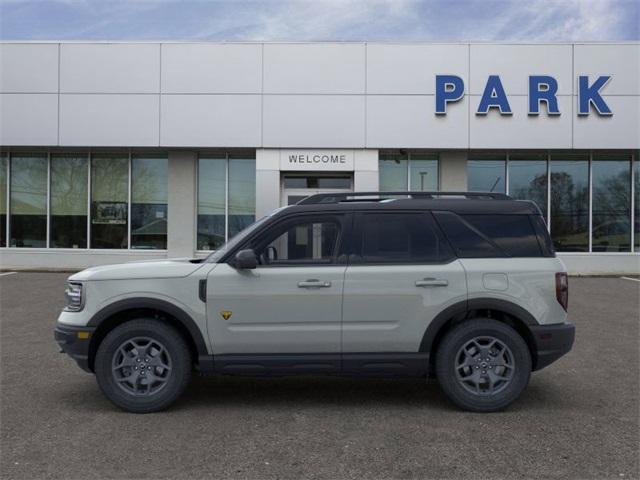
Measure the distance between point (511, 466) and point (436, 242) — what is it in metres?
1.95

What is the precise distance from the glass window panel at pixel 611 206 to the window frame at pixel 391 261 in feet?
44.9

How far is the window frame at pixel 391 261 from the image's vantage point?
4.92m

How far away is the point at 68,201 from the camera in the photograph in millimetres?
17031

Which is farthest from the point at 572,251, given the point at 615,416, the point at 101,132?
the point at 101,132

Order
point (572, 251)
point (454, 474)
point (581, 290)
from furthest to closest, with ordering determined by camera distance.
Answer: point (572, 251) → point (581, 290) → point (454, 474)

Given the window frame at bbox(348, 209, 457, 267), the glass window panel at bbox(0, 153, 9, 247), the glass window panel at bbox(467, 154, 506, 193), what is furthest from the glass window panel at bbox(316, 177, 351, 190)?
the window frame at bbox(348, 209, 457, 267)

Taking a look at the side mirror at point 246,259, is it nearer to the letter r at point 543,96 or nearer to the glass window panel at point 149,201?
the glass window panel at point 149,201

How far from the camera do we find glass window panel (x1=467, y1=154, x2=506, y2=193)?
1670 centimetres

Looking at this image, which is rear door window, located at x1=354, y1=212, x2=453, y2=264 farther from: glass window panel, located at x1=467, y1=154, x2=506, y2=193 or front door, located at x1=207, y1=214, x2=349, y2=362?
glass window panel, located at x1=467, y1=154, x2=506, y2=193

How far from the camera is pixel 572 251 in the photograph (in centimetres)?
1670

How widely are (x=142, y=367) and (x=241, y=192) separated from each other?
12.2 metres

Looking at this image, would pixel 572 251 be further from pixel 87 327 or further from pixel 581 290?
pixel 87 327

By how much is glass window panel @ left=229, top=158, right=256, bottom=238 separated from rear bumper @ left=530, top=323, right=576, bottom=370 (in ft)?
41.0

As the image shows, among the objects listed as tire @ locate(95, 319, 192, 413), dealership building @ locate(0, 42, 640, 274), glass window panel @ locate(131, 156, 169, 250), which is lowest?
tire @ locate(95, 319, 192, 413)
